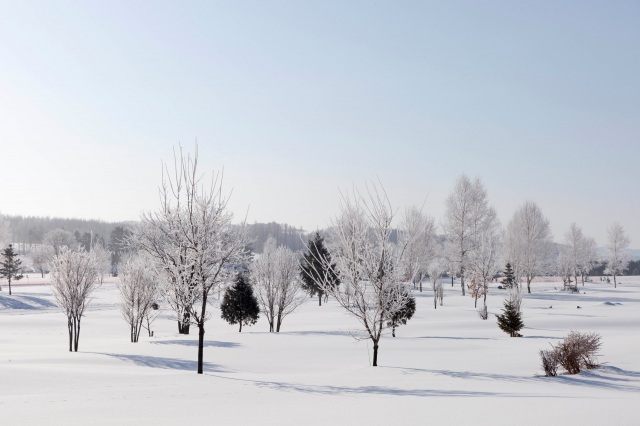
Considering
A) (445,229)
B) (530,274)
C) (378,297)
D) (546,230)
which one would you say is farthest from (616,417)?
(546,230)

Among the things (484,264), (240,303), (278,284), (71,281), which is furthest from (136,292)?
(484,264)

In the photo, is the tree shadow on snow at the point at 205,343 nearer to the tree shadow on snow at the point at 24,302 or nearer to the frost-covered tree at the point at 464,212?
the tree shadow on snow at the point at 24,302

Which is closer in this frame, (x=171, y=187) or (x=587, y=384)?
(x=587, y=384)

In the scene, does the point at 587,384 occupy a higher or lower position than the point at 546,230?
lower

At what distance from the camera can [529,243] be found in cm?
6544

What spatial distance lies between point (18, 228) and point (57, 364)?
638 ft

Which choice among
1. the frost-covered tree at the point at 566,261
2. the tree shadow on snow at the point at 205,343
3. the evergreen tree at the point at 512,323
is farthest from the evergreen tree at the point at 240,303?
the frost-covered tree at the point at 566,261

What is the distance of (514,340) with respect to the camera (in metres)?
25.5

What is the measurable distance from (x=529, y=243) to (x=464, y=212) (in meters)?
11.7

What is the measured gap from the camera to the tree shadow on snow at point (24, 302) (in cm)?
5219

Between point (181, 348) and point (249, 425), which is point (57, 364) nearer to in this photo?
point (181, 348)

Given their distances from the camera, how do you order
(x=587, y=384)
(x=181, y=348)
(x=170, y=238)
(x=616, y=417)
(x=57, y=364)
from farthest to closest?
(x=181, y=348) → (x=57, y=364) → (x=170, y=238) → (x=587, y=384) → (x=616, y=417)

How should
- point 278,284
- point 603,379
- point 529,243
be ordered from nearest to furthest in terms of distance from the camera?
point 603,379 < point 278,284 < point 529,243

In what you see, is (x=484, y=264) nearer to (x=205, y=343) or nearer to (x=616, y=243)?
(x=205, y=343)
